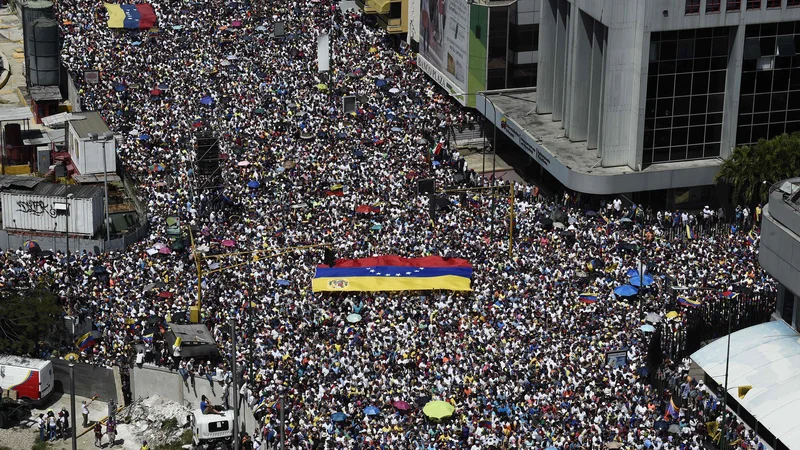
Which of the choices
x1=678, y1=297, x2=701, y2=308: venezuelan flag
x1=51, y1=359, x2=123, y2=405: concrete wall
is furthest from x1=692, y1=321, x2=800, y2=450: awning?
x1=51, y1=359, x2=123, y2=405: concrete wall

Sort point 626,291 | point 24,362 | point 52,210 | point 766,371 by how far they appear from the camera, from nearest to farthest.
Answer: point 766,371, point 24,362, point 626,291, point 52,210

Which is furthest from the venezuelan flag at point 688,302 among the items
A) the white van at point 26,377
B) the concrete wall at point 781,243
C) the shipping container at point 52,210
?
the shipping container at point 52,210

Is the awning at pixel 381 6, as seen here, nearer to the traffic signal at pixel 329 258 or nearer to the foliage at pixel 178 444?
the traffic signal at pixel 329 258

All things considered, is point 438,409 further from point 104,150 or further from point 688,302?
point 104,150

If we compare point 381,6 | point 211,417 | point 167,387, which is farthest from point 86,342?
point 381,6

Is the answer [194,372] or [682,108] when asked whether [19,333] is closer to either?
[194,372]

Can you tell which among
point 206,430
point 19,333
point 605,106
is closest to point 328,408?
point 206,430

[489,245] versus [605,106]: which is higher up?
[605,106]
